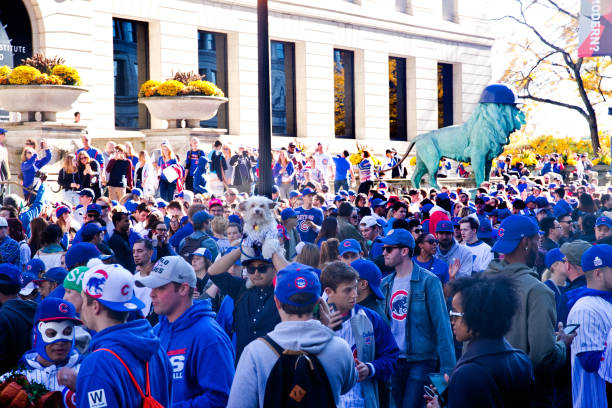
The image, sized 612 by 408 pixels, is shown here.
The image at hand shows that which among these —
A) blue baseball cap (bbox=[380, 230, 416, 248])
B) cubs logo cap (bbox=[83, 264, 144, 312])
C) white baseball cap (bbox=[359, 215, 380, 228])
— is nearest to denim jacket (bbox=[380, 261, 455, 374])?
blue baseball cap (bbox=[380, 230, 416, 248])

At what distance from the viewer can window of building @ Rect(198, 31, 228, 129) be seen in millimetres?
32750

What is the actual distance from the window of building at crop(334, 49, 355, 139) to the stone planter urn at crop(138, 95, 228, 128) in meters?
15.5

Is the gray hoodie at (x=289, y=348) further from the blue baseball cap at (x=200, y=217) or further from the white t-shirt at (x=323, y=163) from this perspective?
the white t-shirt at (x=323, y=163)

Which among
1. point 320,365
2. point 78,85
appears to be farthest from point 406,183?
point 320,365

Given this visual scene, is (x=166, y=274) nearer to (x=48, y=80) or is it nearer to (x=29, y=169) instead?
(x=29, y=169)

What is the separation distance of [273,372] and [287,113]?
32200 millimetres

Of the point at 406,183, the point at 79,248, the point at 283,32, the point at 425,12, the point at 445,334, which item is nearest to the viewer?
the point at 445,334

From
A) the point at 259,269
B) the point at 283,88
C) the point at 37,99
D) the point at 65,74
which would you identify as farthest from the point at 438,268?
the point at 283,88

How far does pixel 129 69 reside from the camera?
3052 centimetres

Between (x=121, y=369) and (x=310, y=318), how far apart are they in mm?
997

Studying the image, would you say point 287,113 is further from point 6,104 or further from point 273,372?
point 273,372

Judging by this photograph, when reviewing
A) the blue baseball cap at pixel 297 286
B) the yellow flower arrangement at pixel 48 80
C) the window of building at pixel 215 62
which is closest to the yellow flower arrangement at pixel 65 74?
the yellow flower arrangement at pixel 48 80

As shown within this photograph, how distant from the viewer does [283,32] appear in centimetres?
3494

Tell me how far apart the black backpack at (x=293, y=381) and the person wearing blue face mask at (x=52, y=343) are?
4.46 ft
